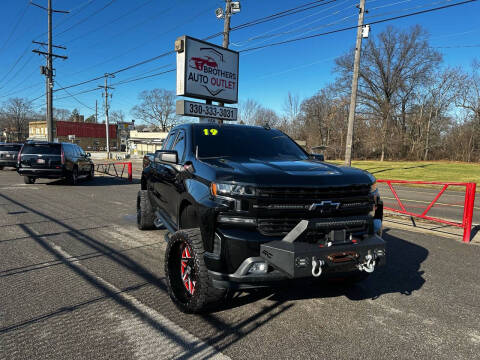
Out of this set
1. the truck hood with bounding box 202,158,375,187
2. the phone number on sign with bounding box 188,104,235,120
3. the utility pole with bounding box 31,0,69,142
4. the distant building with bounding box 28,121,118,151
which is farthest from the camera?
the distant building with bounding box 28,121,118,151

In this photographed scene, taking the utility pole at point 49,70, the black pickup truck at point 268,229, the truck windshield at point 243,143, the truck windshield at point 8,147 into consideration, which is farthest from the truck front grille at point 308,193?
the utility pole at point 49,70

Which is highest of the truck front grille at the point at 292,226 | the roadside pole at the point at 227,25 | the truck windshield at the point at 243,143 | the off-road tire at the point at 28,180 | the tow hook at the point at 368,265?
the roadside pole at the point at 227,25

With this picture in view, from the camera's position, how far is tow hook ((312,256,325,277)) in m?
2.64

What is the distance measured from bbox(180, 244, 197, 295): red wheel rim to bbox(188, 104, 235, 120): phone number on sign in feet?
32.3

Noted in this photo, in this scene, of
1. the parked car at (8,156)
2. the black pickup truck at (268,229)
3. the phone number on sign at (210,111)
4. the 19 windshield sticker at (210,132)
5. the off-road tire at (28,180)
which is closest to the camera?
the black pickup truck at (268,229)

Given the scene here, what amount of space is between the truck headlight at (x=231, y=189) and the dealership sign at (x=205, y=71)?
10513 mm

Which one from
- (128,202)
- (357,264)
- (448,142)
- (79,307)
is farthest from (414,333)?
(448,142)

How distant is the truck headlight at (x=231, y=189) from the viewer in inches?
111

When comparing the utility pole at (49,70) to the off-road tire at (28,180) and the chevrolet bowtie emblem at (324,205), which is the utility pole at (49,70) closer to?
the off-road tire at (28,180)

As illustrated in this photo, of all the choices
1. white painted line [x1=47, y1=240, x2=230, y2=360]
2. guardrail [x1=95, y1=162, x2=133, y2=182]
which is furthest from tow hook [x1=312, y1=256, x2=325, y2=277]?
guardrail [x1=95, y1=162, x2=133, y2=182]

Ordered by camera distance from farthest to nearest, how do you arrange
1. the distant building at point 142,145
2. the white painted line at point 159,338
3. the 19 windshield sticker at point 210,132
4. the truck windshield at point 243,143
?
the distant building at point 142,145 < the 19 windshield sticker at point 210,132 < the truck windshield at point 243,143 < the white painted line at point 159,338

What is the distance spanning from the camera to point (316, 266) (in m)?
2.65

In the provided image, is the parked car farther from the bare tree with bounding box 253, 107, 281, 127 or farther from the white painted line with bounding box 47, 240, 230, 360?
the bare tree with bounding box 253, 107, 281, 127

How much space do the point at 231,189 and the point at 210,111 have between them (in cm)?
1098
